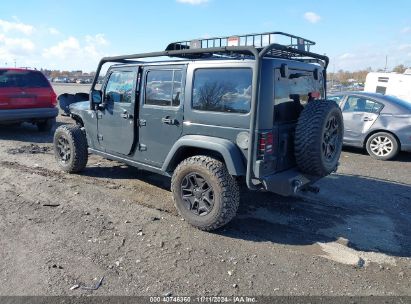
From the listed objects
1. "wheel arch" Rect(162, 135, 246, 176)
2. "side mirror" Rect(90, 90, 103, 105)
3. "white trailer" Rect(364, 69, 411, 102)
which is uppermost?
"white trailer" Rect(364, 69, 411, 102)

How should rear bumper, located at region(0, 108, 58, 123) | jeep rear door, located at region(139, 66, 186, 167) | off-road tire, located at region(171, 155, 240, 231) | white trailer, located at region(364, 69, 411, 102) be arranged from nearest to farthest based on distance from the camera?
off-road tire, located at region(171, 155, 240, 231)
jeep rear door, located at region(139, 66, 186, 167)
rear bumper, located at region(0, 108, 58, 123)
white trailer, located at region(364, 69, 411, 102)

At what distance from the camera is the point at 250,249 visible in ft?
12.2

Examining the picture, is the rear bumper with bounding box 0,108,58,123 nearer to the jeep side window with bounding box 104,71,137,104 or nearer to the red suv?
the red suv

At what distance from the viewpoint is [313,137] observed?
3762mm

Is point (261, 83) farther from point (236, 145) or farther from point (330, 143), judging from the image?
point (330, 143)

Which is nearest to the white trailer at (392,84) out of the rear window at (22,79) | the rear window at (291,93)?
the rear window at (291,93)

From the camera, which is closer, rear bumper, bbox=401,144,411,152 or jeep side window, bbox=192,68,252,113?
jeep side window, bbox=192,68,252,113

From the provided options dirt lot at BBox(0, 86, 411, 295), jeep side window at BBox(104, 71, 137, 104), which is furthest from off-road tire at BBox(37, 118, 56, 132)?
jeep side window at BBox(104, 71, 137, 104)

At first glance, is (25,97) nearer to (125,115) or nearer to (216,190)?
(125,115)

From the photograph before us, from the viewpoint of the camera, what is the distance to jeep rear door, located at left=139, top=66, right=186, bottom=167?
14.5 ft

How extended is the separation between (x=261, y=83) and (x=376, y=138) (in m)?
5.58

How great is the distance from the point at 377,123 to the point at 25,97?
869 cm

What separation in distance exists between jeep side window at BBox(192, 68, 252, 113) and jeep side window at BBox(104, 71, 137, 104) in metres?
1.26

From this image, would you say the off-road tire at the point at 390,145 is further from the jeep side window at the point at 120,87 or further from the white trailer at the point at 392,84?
the white trailer at the point at 392,84
